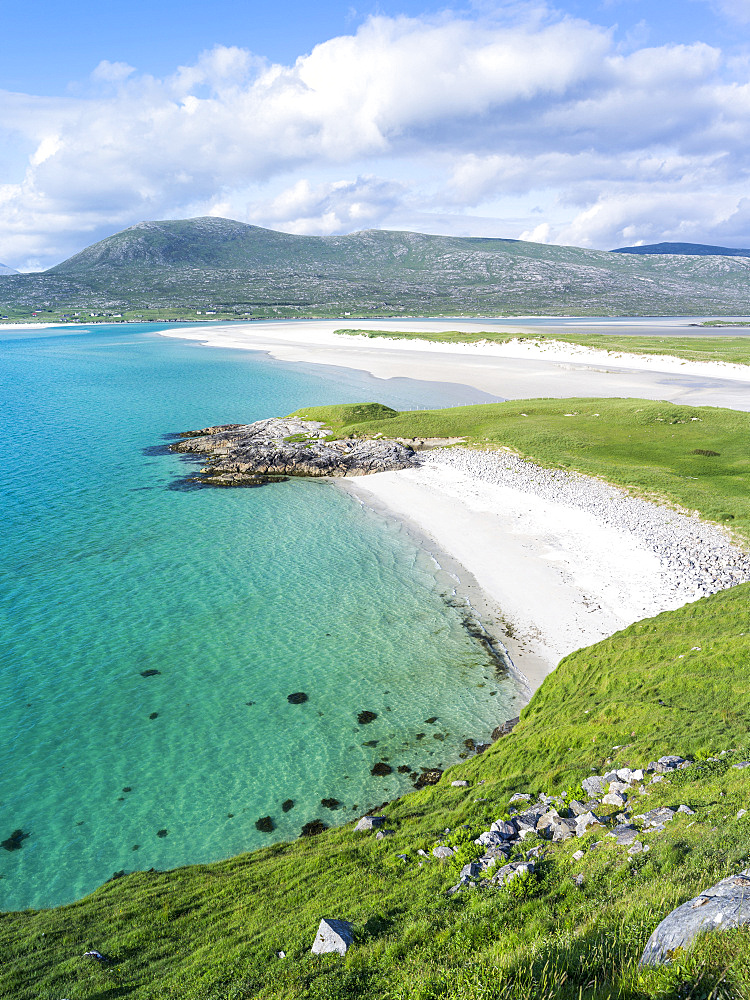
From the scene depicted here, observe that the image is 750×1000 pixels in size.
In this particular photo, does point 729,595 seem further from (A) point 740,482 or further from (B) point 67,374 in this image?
(B) point 67,374

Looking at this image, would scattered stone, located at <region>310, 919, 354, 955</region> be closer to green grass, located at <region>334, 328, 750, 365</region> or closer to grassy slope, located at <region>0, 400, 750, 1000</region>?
grassy slope, located at <region>0, 400, 750, 1000</region>

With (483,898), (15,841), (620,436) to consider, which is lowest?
(15,841)

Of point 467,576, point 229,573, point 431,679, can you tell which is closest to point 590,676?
point 431,679

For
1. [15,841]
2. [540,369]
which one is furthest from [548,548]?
[540,369]

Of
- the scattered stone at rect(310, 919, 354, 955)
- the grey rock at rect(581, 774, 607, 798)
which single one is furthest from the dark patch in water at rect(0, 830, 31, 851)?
the grey rock at rect(581, 774, 607, 798)

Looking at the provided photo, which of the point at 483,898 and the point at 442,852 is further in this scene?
the point at 442,852

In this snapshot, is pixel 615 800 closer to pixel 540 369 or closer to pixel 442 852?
pixel 442 852
